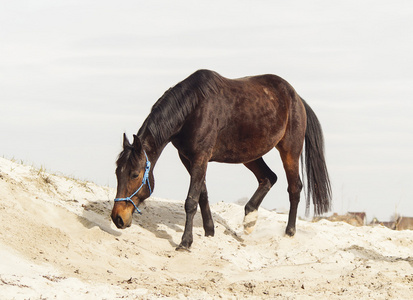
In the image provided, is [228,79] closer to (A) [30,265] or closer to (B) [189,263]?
(B) [189,263]

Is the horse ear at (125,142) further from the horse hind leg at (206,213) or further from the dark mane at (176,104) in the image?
the horse hind leg at (206,213)

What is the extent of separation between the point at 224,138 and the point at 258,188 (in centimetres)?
147

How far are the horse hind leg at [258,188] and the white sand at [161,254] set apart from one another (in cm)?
32

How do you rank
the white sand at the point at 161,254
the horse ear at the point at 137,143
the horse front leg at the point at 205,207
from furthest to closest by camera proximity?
the horse front leg at the point at 205,207, the horse ear at the point at 137,143, the white sand at the point at 161,254

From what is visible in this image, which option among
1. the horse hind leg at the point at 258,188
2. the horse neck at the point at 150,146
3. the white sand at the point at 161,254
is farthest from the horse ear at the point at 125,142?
the horse hind leg at the point at 258,188

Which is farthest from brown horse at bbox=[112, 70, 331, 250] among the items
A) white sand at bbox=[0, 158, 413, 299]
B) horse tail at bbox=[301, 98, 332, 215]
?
white sand at bbox=[0, 158, 413, 299]

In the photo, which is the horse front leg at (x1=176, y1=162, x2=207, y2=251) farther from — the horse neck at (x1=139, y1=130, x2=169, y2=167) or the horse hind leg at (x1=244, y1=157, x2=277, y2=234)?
the horse hind leg at (x1=244, y1=157, x2=277, y2=234)

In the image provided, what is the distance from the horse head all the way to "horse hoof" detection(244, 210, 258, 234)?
2.33 metres

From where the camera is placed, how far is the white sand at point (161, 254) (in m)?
6.02

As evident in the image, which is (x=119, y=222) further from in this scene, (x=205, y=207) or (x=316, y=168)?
(x=316, y=168)

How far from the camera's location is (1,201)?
24.8 ft

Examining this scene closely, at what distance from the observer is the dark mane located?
7.79m

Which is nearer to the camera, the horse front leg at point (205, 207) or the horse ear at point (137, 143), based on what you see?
the horse ear at point (137, 143)

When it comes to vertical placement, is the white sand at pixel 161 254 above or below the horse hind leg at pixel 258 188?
below
